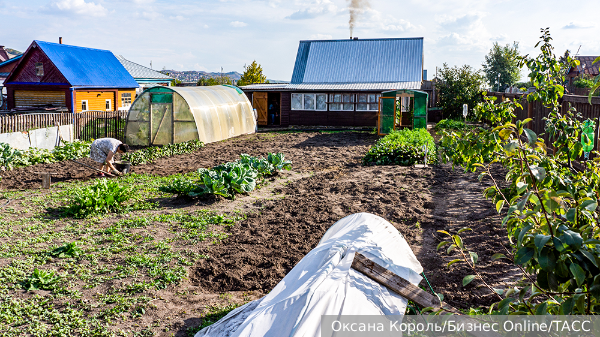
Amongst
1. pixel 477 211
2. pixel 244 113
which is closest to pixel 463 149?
pixel 477 211

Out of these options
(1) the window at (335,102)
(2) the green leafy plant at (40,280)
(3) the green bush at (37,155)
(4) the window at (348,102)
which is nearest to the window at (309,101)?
(1) the window at (335,102)

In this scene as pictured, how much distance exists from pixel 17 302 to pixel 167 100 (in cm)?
1397

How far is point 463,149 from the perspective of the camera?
3.43 m

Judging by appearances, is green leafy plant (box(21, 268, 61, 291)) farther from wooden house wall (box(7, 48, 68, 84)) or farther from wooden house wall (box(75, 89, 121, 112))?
wooden house wall (box(75, 89, 121, 112))

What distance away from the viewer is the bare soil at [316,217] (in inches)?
204

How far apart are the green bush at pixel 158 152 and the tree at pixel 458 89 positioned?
1708cm

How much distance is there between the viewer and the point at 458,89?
91.9 feet

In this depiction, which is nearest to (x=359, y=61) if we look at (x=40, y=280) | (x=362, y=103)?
(x=362, y=103)

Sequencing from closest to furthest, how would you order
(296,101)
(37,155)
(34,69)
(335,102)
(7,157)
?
1. (7,157)
2. (37,155)
3. (34,69)
4. (335,102)
5. (296,101)

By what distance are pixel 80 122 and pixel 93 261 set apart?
1329cm

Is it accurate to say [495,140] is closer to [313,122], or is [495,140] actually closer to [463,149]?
[463,149]

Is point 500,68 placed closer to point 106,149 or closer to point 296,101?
point 296,101

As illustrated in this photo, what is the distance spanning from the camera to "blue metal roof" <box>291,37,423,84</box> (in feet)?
94.2

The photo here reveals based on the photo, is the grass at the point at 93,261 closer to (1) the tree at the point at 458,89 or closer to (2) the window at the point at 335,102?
(2) the window at the point at 335,102
